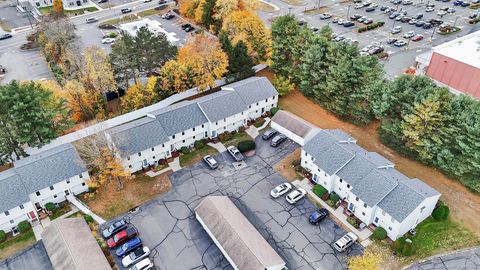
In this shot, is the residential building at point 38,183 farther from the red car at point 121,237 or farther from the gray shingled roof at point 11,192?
the red car at point 121,237

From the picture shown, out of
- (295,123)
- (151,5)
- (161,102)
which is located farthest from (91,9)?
(295,123)

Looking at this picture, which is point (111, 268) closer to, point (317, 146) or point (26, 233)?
point (26, 233)

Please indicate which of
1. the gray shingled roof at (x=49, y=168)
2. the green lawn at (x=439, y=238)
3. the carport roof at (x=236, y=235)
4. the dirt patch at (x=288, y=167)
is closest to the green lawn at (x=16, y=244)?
the gray shingled roof at (x=49, y=168)

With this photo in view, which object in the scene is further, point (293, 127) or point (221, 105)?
point (221, 105)

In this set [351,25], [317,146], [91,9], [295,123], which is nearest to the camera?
[317,146]

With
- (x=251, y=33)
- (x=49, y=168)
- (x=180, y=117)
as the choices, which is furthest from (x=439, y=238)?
(x=49, y=168)

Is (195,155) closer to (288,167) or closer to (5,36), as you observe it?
(288,167)

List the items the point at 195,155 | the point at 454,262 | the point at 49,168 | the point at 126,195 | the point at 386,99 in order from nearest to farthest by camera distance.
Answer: the point at 454,262 → the point at 49,168 → the point at 126,195 → the point at 386,99 → the point at 195,155
